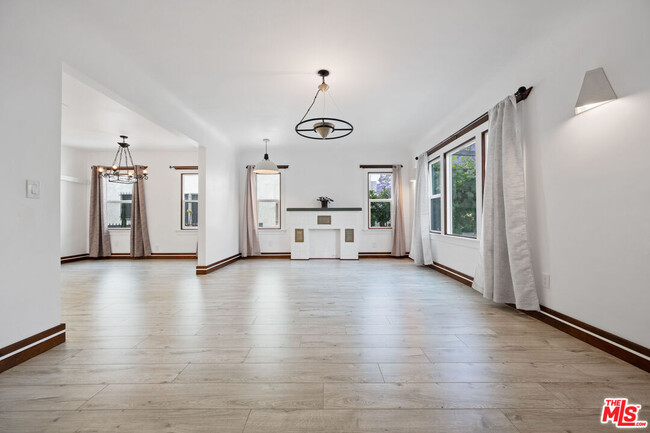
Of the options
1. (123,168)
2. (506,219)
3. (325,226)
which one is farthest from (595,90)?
(123,168)

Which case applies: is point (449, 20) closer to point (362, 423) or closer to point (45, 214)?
point (362, 423)

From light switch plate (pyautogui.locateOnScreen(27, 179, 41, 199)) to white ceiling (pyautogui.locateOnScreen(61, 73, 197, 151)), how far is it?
5.60 feet

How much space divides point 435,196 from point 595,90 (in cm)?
370

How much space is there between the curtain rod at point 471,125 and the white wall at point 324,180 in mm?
1966

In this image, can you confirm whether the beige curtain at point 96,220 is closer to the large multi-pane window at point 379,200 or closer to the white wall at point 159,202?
the white wall at point 159,202

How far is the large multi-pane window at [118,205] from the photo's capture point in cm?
745

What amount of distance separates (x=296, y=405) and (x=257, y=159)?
6.59 m

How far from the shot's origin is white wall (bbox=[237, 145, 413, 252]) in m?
7.43

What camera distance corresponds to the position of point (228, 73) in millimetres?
3422

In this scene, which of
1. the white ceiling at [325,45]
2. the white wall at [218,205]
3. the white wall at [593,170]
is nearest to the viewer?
the white wall at [593,170]

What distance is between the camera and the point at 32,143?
6.89 ft

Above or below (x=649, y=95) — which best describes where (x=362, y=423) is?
below

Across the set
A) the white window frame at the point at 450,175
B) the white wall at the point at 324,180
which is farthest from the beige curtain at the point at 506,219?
the white wall at the point at 324,180

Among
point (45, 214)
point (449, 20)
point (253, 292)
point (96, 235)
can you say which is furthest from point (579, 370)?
point (96, 235)
